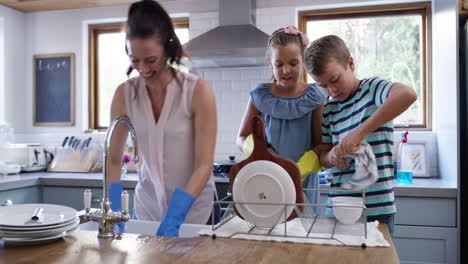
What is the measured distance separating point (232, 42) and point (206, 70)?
1.80 feet

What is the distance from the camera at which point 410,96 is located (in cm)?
135

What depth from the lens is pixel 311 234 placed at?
3.74 feet

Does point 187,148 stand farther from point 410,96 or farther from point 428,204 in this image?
point 428,204

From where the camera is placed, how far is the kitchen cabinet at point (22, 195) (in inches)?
109

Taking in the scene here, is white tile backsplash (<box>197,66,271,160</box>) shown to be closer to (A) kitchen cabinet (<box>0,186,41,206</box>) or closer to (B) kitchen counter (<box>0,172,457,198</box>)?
(B) kitchen counter (<box>0,172,457,198</box>)

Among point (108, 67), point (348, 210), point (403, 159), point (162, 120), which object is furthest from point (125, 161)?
point (348, 210)

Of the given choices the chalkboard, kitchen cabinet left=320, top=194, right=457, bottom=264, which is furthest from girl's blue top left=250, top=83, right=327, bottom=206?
the chalkboard

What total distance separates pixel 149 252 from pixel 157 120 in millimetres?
640

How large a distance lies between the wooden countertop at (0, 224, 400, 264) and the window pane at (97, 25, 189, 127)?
8.71ft

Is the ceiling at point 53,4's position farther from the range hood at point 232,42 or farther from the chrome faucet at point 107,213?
the chrome faucet at point 107,213

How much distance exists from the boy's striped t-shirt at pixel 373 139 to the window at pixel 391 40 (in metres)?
1.77

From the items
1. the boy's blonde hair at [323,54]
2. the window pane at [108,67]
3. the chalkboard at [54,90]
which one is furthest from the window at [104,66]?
the boy's blonde hair at [323,54]

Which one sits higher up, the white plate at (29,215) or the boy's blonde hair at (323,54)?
the boy's blonde hair at (323,54)

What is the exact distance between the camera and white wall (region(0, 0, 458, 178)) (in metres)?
2.64
